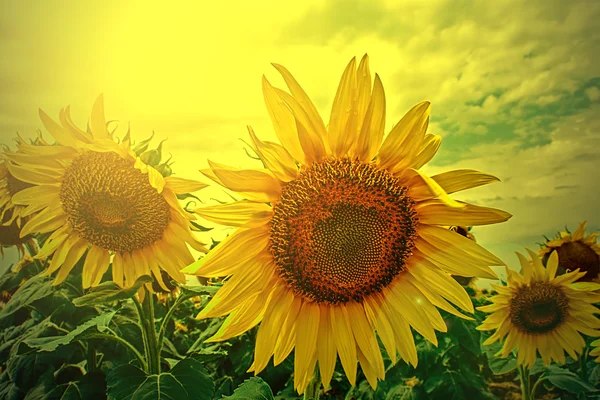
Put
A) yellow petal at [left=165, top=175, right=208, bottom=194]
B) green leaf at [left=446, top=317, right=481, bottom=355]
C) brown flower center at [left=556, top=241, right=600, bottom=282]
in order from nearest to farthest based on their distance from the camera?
1. yellow petal at [left=165, top=175, right=208, bottom=194]
2. green leaf at [left=446, top=317, right=481, bottom=355]
3. brown flower center at [left=556, top=241, right=600, bottom=282]

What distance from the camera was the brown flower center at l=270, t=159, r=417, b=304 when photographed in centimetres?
83

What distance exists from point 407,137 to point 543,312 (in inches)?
39.5

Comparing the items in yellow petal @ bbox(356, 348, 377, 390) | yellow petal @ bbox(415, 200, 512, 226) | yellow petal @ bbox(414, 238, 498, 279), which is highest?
yellow petal @ bbox(415, 200, 512, 226)

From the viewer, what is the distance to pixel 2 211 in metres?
1.28

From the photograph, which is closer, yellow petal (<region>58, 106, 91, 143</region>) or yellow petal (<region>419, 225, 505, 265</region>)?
yellow petal (<region>419, 225, 505, 265</region>)

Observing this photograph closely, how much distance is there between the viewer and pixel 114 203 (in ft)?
3.36

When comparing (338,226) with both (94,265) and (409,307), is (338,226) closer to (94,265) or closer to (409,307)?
(409,307)

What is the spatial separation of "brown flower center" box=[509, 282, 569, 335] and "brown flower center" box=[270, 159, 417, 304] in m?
0.86

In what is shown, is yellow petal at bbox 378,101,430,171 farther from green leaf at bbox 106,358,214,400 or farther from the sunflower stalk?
the sunflower stalk

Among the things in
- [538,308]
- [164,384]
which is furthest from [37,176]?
[538,308]

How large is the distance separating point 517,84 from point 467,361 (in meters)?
0.81

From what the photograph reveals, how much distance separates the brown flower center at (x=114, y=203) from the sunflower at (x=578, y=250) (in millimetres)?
1409

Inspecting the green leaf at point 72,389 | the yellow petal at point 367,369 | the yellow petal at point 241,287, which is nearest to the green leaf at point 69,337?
the green leaf at point 72,389

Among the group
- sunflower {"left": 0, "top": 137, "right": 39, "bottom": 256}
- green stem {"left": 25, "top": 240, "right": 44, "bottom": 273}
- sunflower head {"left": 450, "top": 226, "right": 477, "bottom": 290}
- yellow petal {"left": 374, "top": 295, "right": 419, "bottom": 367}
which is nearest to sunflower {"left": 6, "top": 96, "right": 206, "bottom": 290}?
sunflower {"left": 0, "top": 137, "right": 39, "bottom": 256}
